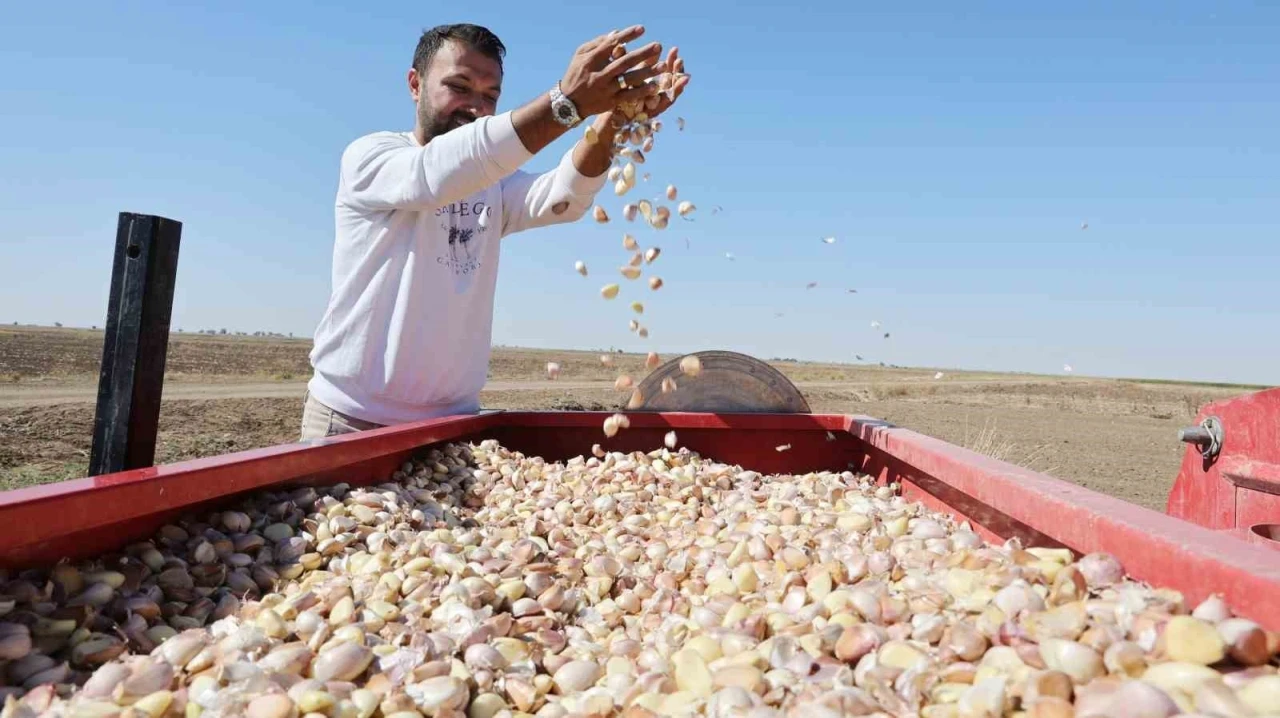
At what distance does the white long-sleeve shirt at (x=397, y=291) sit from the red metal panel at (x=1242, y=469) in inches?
87.1

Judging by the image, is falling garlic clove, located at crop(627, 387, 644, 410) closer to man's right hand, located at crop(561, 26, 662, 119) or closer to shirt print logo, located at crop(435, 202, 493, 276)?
shirt print logo, located at crop(435, 202, 493, 276)

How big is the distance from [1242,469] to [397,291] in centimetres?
272

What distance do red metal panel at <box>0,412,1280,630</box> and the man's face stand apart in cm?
112

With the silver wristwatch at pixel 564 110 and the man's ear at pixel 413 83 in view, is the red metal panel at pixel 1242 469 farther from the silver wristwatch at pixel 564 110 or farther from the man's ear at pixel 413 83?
the man's ear at pixel 413 83

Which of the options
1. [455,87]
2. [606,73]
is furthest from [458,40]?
[606,73]

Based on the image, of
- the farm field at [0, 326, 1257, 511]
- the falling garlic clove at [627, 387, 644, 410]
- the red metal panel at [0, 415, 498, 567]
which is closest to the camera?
the red metal panel at [0, 415, 498, 567]

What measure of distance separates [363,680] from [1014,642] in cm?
101

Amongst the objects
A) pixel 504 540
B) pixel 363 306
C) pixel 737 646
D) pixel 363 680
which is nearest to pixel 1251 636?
pixel 737 646

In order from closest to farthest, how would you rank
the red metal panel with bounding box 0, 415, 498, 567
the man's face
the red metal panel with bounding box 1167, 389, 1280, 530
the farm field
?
the red metal panel with bounding box 0, 415, 498, 567
the red metal panel with bounding box 1167, 389, 1280, 530
the man's face
the farm field

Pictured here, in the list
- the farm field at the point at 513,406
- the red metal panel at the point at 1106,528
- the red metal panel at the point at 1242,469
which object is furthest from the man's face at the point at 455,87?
the farm field at the point at 513,406

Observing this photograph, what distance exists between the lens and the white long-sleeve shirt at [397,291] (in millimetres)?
2748

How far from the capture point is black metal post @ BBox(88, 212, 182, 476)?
7.92 ft

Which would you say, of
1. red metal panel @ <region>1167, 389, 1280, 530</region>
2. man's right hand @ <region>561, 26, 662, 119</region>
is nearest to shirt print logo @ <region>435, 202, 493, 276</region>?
man's right hand @ <region>561, 26, 662, 119</region>

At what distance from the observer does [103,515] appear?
58.6 inches
